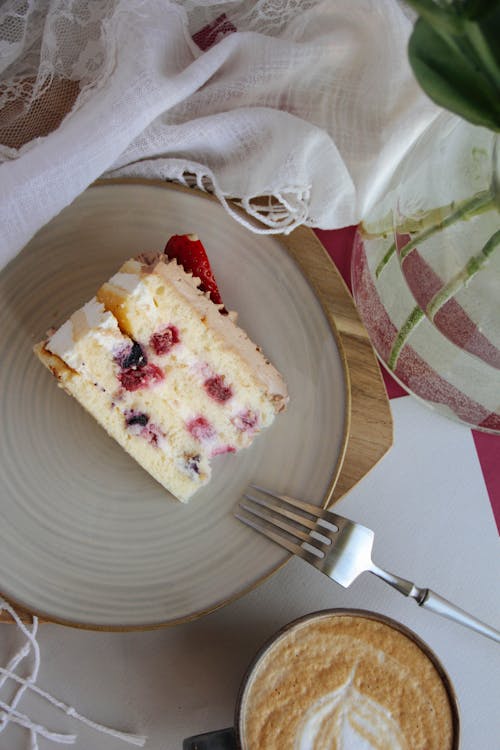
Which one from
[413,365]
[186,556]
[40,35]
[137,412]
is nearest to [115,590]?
[186,556]

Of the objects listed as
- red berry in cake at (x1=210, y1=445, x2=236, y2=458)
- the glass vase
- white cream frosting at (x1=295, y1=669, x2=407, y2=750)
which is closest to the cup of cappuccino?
white cream frosting at (x1=295, y1=669, x2=407, y2=750)

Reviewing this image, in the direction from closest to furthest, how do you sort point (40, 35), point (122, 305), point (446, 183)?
point (446, 183), point (122, 305), point (40, 35)

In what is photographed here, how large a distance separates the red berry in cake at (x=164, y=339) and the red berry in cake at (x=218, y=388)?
102mm

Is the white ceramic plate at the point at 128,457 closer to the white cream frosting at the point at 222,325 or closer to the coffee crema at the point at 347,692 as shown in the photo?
the white cream frosting at the point at 222,325

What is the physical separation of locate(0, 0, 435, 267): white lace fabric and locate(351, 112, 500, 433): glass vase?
5.8 inches

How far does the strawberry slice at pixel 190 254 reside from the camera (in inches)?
54.9

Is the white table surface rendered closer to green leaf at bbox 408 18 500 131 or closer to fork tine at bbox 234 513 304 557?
fork tine at bbox 234 513 304 557

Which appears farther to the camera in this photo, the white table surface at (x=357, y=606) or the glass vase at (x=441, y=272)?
the white table surface at (x=357, y=606)

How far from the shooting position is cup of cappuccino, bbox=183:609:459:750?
52.4 inches

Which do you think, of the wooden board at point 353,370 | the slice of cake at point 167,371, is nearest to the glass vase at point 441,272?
the wooden board at point 353,370

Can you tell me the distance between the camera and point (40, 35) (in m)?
1.46

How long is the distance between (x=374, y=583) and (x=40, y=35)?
1.28 meters

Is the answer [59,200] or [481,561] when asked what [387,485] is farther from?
[59,200]

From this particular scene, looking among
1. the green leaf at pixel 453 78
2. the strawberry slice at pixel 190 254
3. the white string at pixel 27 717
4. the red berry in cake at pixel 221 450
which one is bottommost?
the white string at pixel 27 717
